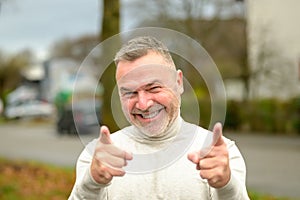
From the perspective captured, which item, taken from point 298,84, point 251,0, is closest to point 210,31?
point 298,84

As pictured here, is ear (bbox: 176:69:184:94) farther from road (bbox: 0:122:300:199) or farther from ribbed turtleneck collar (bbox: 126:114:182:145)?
road (bbox: 0:122:300:199)

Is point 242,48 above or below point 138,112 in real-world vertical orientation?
below

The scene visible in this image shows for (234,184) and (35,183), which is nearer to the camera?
(234,184)

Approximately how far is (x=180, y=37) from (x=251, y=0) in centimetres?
2481

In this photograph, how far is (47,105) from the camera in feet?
153

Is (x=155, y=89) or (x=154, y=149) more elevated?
(x=155, y=89)

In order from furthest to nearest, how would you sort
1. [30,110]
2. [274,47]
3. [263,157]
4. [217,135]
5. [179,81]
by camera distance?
1. [30,110]
2. [274,47]
3. [263,157]
4. [179,81]
5. [217,135]

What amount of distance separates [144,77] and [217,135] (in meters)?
0.29

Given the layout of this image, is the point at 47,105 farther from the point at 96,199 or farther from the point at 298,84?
the point at 96,199

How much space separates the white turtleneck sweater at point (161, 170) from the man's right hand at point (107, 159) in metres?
0.11

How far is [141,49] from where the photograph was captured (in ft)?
5.97

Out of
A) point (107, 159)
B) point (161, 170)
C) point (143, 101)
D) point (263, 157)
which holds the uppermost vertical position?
point (143, 101)

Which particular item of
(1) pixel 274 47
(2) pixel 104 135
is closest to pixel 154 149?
(2) pixel 104 135

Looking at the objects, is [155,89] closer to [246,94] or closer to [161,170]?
[161,170]
